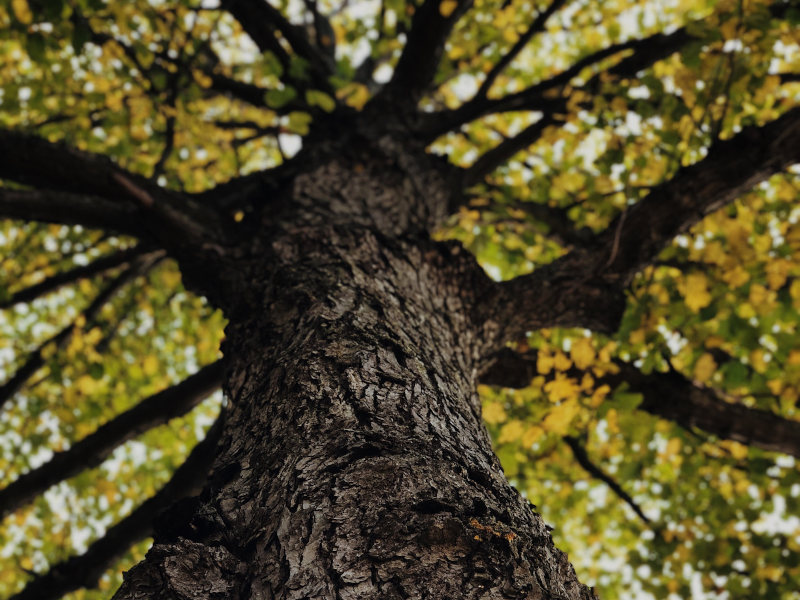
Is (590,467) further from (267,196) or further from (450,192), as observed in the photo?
(267,196)

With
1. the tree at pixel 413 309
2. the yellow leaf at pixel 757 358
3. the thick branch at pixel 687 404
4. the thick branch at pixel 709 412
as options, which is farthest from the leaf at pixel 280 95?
the yellow leaf at pixel 757 358

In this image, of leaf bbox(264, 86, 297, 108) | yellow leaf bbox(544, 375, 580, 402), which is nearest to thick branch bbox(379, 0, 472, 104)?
leaf bbox(264, 86, 297, 108)

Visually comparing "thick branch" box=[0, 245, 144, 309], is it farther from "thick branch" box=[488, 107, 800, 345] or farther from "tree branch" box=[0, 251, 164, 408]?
"thick branch" box=[488, 107, 800, 345]

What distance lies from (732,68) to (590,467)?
7.36 feet

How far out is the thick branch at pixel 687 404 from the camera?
2.81 metres

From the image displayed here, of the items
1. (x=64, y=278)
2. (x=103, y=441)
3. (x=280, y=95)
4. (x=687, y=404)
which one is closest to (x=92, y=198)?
(x=103, y=441)

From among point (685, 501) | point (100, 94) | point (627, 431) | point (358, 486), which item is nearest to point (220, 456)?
point (358, 486)

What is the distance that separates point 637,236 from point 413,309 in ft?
3.64

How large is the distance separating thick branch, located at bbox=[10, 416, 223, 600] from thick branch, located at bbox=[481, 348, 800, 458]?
4.31 feet

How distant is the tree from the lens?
109 centimetres

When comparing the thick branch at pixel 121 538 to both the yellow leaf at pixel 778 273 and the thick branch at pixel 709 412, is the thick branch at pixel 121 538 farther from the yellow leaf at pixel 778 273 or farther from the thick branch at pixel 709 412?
the yellow leaf at pixel 778 273

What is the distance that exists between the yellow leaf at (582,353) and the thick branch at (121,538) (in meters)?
1.58

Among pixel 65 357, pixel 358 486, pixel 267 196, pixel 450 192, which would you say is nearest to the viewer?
pixel 358 486

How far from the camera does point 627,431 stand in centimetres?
285
